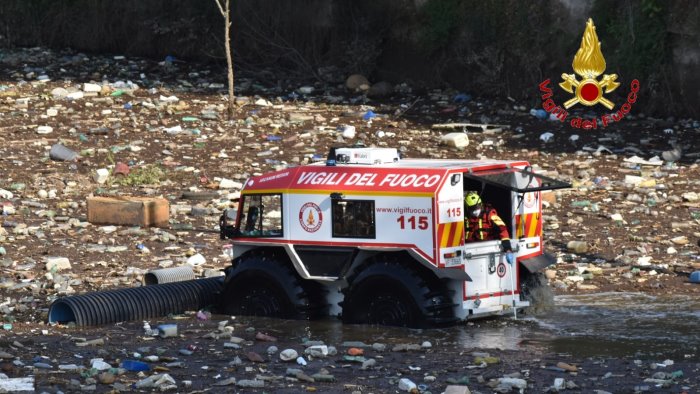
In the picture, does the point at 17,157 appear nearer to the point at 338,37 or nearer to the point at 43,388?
the point at 338,37

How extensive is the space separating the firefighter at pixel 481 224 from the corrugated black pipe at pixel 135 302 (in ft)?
8.57

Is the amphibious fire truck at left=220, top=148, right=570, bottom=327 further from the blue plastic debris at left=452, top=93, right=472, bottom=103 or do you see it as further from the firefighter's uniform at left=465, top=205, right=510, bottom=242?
the blue plastic debris at left=452, top=93, right=472, bottom=103

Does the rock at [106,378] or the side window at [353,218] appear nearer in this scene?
the rock at [106,378]

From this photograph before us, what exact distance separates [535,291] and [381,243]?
167 centimetres

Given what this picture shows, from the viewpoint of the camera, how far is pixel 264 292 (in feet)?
39.3

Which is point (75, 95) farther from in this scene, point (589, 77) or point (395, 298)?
point (395, 298)

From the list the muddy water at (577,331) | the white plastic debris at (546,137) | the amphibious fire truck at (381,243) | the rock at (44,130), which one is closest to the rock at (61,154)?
the rock at (44,130)

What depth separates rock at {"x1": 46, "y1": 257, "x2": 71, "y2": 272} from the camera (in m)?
13.8

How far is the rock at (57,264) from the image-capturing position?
45.2 feet

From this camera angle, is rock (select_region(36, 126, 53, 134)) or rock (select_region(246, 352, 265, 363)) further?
rock (select_region(36, 126, 53, 134))

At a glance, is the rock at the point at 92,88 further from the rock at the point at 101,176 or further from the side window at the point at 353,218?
the side window at the point at 353,218

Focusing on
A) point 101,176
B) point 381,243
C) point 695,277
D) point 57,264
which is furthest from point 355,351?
point 101,176

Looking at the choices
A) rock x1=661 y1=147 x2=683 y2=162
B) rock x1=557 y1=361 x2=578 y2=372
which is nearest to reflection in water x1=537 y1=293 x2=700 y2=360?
rock x1=557 y1=361 x2=578 y2=372

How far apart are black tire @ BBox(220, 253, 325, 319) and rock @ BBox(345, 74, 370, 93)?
41.0 ft
